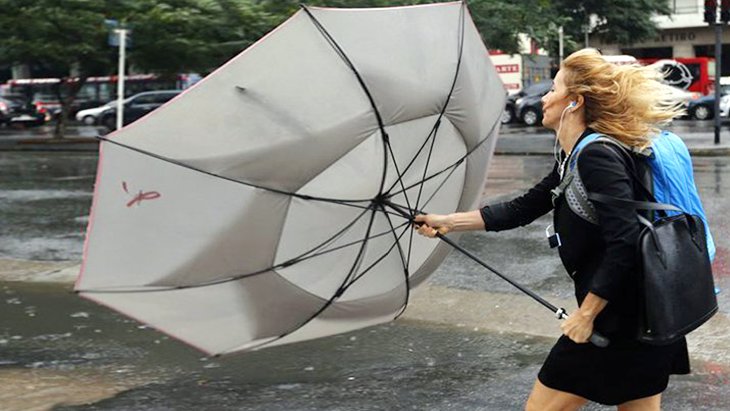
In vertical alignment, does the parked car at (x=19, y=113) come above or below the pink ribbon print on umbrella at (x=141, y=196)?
below

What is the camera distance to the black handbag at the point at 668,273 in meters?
2.68

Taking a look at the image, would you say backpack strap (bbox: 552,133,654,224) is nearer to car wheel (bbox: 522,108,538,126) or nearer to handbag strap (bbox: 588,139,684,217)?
handbag strap (bbox: 588,139,684,217)

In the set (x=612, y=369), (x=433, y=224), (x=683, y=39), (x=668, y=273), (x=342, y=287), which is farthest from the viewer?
(x=683, y=39)

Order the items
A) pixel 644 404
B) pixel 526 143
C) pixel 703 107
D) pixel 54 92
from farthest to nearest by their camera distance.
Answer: pixel 54 92, pixel 703 107, pixel 526 143, pixel 644 404

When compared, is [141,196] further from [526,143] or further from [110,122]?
[110,122]

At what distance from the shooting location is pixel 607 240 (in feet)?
8.91

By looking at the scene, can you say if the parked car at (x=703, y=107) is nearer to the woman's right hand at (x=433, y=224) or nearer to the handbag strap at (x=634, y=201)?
the woman's right hand at (x=433, y=224)

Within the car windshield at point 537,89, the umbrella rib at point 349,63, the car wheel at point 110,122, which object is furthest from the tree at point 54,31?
the car windshield at point 537,89

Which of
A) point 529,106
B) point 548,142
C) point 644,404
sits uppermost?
point 644,404

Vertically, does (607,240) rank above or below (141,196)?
below

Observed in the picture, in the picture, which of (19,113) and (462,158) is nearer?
(462,158)

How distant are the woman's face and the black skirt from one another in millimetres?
728

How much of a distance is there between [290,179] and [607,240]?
118cm

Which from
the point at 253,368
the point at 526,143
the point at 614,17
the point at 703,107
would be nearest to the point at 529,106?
the point at 703,107
